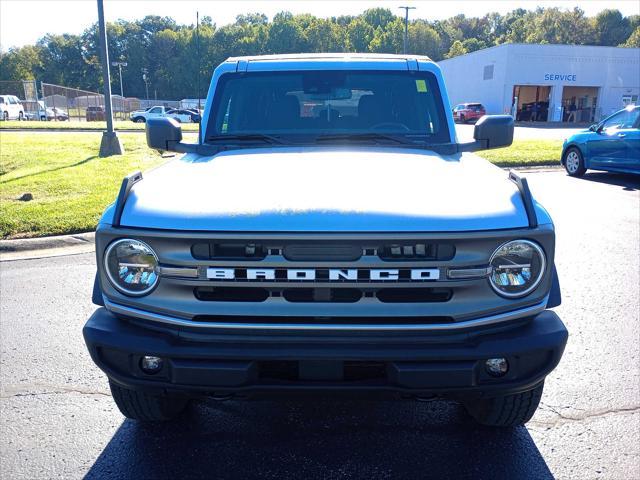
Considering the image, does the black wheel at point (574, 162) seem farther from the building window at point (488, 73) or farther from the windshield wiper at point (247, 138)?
the building window at point (488, 73)

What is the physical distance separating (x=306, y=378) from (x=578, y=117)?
51.8m

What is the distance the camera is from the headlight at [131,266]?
234 cm

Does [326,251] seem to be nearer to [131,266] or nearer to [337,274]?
[337,274]

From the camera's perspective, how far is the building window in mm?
50553

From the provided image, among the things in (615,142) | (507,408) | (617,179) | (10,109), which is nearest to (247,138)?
A: (507,408)

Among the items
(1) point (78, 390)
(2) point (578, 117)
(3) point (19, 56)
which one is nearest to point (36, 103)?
(2) point (578, 117)

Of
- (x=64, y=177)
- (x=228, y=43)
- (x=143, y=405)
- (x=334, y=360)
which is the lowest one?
(x=143, y=405)

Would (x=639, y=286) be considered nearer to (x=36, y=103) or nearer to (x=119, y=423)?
(x=119, y=423)

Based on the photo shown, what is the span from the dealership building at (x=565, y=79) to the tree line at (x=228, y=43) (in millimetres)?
49537

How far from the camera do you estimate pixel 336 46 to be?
99062 millimetres

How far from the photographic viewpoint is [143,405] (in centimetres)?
279

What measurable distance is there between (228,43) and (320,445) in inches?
4215

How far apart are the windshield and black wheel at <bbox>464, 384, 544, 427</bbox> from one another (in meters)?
1.66

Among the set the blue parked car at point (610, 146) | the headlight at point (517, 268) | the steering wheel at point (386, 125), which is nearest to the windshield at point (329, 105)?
the steering wheel at point (386, 125)
